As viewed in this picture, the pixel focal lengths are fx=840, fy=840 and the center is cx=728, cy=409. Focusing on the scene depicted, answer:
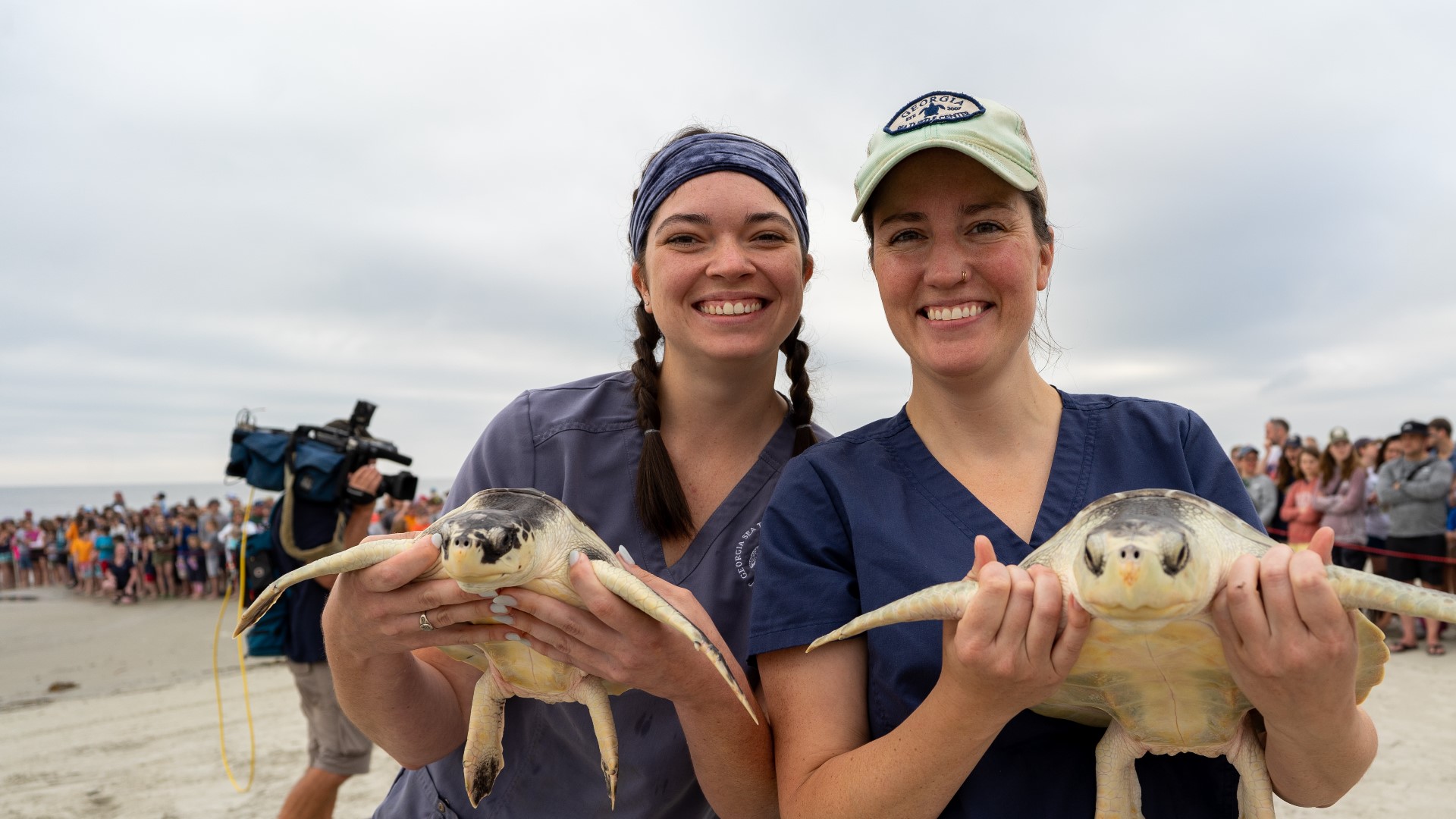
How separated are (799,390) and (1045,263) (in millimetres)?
786

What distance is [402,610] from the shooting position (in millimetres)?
1600

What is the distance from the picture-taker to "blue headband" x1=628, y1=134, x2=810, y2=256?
199cm

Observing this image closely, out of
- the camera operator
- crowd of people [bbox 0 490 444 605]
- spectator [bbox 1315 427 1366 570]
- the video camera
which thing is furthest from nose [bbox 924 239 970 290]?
crowd of people [bbox 0 490 444 605]

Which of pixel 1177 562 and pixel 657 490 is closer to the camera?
pixel 1177 562

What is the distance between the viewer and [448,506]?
211 cm

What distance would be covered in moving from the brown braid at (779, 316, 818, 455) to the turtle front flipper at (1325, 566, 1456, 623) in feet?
3.70

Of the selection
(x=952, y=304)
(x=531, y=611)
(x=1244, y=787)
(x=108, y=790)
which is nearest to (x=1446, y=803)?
(x=1244, y=787)

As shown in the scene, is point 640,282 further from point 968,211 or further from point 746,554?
point 968,211

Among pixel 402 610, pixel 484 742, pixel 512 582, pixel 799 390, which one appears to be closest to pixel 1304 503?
pixel 799 390

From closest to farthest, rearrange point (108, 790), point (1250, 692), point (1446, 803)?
point (1250, 692), point (1446, 803), point (108, 790)

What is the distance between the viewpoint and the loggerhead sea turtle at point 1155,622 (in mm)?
1198

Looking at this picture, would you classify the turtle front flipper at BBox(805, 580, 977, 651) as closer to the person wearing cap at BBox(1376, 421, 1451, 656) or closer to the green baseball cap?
the green baseball cap

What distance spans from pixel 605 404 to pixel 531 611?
714 mm

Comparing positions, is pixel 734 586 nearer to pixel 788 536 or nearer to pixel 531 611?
pixel 788 536
